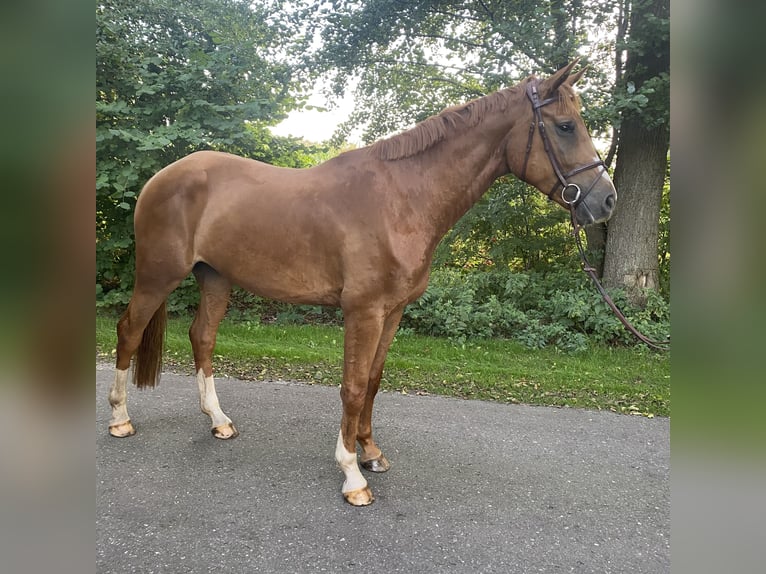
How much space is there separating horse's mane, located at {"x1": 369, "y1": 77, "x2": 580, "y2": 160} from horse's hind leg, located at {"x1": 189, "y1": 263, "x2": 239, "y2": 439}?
1.59m

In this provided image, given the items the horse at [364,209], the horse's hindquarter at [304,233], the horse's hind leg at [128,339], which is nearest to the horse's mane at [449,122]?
the horse at [364,209]

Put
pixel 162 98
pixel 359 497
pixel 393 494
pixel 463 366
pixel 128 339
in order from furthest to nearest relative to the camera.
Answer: pixel 162 98 → pixel 463 366 → pixel 128 339 → pixel 393 494 → pixel 359 497

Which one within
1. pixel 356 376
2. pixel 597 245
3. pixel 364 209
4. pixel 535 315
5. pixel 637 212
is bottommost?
pixel 535 315

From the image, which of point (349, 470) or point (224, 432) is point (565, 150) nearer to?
point (349, 470)

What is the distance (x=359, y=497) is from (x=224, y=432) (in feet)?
4.18

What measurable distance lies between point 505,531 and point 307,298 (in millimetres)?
1682

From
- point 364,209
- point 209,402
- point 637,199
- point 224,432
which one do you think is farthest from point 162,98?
point 637,199

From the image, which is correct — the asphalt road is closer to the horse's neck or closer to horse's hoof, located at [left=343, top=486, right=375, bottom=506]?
horse's hoof, located at [left=343, top=486, right=375, bottom=506]

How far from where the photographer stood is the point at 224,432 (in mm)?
3223

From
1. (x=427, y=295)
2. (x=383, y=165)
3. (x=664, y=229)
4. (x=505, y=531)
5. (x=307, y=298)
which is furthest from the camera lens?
(x=664, y=229)
